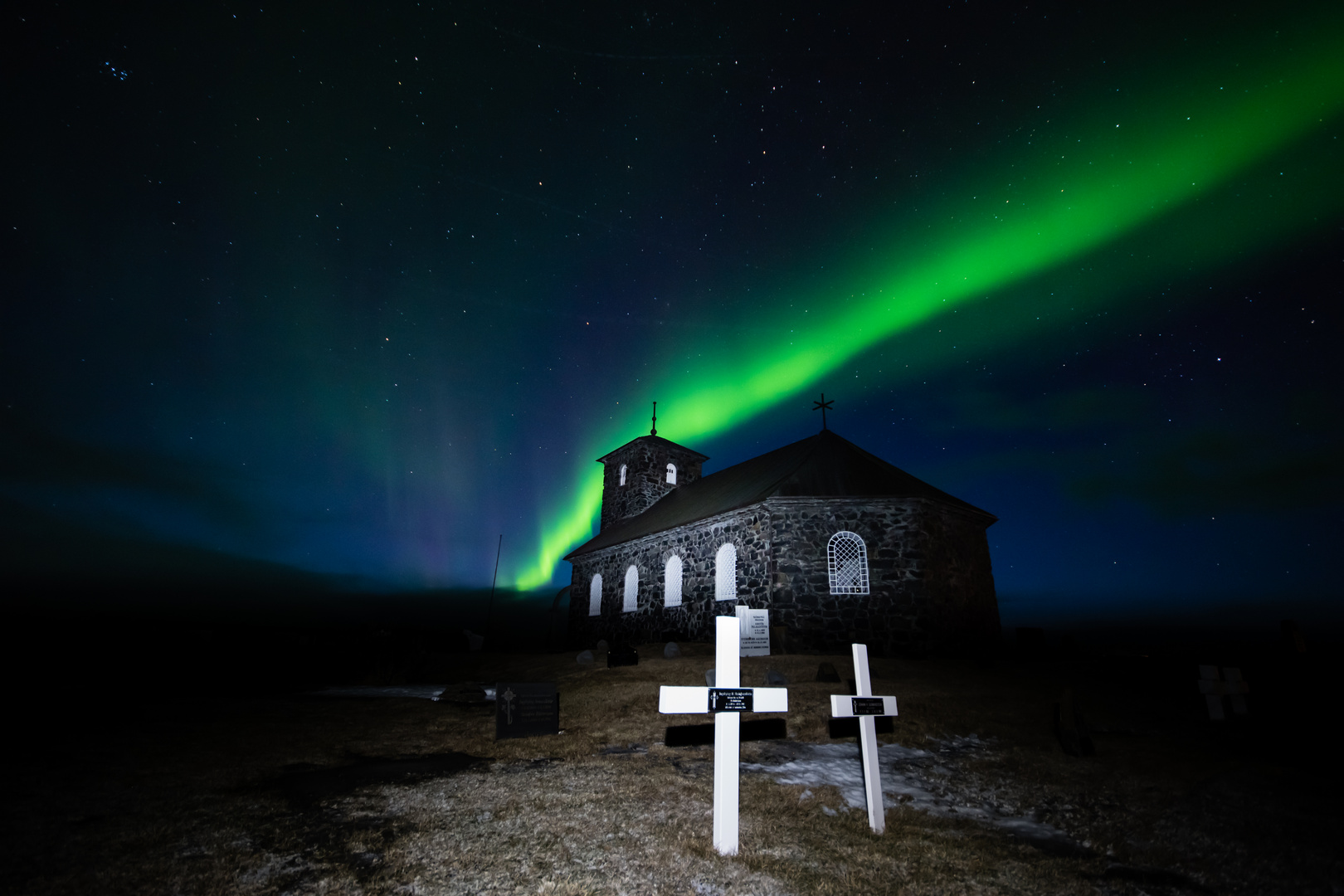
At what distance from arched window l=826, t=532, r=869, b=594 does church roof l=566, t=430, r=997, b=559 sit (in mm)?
1492

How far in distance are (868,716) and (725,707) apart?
1.60 m

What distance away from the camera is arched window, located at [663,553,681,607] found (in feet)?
71.3

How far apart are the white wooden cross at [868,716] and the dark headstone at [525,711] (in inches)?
200

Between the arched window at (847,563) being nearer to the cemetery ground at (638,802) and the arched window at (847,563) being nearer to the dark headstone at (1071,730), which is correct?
the cemetery ground at (638,802)

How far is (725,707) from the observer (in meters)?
4.41

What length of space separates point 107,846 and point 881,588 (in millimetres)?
16967

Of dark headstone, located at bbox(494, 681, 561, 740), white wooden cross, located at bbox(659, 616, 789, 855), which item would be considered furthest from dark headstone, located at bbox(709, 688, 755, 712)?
dark headstone, located at bbox(494, 681, 561, 740)

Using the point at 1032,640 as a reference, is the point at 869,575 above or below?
above

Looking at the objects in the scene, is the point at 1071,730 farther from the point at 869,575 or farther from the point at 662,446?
the point at 662,446

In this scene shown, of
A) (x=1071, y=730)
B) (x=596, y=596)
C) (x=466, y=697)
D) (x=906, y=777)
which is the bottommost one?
(x=906, y=777)

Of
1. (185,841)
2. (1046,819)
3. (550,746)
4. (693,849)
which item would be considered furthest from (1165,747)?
(185,841)

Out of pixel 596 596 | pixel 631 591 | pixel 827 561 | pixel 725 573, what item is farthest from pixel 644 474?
pixel 827 561

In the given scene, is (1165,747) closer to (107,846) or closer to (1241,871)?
(1241,871)

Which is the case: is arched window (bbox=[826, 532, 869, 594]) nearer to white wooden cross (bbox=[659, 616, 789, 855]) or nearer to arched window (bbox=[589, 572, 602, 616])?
arched window (bbox=[589, 572, 602, 616])
